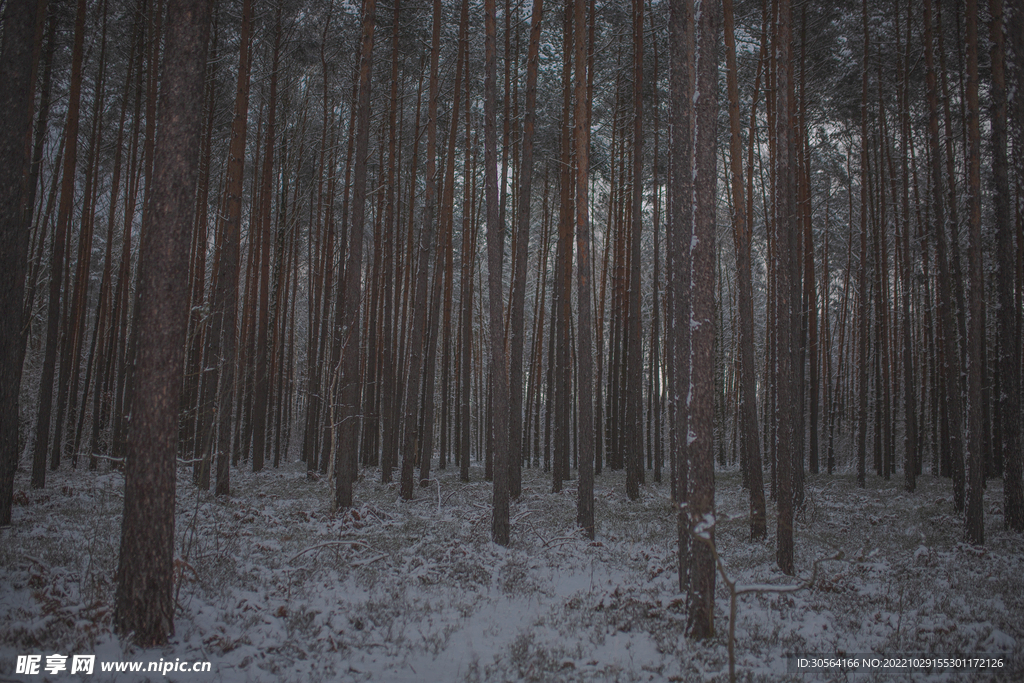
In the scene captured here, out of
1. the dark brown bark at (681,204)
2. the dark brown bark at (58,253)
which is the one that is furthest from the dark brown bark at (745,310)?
the dark brown bark at (58,253)

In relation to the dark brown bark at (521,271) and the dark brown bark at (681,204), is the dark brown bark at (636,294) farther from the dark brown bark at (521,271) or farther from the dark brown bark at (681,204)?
the dark brown bark at (681,204)

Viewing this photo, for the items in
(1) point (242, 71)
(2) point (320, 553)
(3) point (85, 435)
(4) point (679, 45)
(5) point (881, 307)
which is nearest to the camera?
(4) point (679, 45)

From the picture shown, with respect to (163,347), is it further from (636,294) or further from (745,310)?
(636,294)

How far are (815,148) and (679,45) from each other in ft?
45.7

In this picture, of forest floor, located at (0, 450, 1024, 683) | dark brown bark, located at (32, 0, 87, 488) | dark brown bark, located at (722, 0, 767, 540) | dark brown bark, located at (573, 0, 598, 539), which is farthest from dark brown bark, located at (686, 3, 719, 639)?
dark brown bark, located at (32, 0, 87, 488)

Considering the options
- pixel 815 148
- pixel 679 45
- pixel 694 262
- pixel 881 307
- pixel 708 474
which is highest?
pixel 815 148

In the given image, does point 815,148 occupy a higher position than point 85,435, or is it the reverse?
point 815,148

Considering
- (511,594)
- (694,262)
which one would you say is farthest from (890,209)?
(511,594)

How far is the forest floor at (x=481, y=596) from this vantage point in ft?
13.2

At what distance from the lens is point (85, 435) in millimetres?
19594

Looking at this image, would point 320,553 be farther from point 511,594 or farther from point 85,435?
point 85,435

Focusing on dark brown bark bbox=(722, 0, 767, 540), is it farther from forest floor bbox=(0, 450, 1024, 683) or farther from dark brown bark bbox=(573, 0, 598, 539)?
dark brown bark bbox=(573, 0, 598, 539)

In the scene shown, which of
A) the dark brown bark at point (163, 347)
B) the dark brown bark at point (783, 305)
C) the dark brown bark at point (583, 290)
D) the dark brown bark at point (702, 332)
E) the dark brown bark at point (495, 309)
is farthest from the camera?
the dark brown bark at point (583, 290)

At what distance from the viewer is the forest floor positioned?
4023mm
